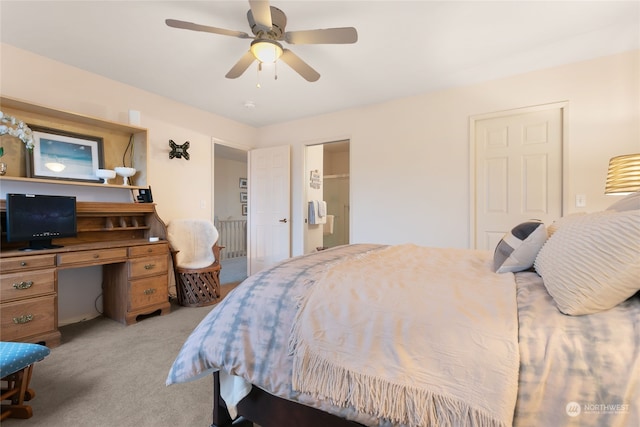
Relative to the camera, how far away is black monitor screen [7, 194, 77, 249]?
81.6 inches

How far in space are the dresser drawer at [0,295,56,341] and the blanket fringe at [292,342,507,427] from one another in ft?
7.56

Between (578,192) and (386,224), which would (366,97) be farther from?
(578,192)

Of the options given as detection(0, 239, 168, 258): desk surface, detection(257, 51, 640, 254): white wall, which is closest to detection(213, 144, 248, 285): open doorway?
detection(257, 51, 640, 254): white wall

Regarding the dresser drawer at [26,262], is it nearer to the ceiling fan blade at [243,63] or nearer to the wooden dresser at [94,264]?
the wooden dresser at [94,264]

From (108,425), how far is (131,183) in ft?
7.62

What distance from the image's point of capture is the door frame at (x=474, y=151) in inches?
101

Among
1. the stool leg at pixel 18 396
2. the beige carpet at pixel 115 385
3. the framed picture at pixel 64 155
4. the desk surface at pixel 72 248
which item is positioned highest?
the framed picture at pixel 64 155

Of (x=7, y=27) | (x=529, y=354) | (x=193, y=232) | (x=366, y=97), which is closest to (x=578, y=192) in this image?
(x=366, y=97)

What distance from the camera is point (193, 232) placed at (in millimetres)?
3381

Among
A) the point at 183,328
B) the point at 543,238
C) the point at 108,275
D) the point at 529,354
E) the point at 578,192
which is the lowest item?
the point at 183,328

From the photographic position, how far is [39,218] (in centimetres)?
221

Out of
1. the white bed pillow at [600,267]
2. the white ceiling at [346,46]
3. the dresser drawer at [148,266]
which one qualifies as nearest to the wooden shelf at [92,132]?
the white ceiling at [346,46]

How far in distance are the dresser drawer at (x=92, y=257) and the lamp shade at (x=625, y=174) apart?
406 centimetres

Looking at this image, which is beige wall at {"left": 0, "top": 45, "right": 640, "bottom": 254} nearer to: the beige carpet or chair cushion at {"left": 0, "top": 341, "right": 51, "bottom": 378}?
the beige carpet
